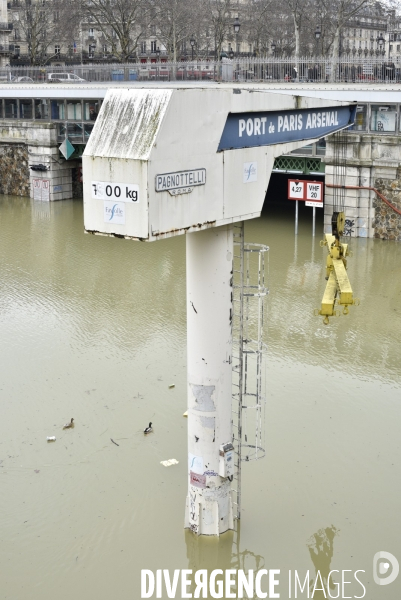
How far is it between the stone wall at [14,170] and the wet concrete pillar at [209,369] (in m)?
29.5

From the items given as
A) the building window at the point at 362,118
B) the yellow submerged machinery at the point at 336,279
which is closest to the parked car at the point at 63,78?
the building window at the point at 362,118

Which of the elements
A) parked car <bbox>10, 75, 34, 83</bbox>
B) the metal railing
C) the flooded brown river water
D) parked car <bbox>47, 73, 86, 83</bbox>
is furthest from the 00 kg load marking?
parked car <bbox>10, 75, 34, 83</bbox>

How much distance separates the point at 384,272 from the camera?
2388 centimetres

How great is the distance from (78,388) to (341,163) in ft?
48.8

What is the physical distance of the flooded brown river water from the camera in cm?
1063

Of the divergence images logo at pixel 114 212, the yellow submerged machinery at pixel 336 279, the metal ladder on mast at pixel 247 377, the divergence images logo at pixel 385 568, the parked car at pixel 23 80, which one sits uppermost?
the parked car at pixel 23 80

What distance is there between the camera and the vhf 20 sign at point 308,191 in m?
27.7

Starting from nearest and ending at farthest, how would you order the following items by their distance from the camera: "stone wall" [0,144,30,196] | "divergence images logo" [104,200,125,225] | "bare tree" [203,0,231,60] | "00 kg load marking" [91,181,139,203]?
"00 kg load marking" [91,181,139,203] → "divergence images logo" [104,200,125,225] → "stone wall" [0,144,30,196] → "bare tree" [203,0,231,60]

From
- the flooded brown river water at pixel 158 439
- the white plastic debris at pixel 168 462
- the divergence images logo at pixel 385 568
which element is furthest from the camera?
the white plastic debris at pixel 168 462

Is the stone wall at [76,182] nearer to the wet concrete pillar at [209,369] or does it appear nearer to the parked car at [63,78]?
the parked car at [63,78]

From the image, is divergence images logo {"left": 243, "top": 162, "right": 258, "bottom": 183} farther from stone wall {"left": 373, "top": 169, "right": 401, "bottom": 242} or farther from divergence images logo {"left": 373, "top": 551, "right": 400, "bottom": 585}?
stone wall {"left": 373, "top": 169, "right": 401, "bottom": 242}

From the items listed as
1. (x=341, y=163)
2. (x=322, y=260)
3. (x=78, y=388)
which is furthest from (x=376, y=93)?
(x=78, y=388)

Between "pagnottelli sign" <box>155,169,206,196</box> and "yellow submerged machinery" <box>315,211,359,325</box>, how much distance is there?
3.25 metres

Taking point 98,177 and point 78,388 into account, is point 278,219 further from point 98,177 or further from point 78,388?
point 98,177
